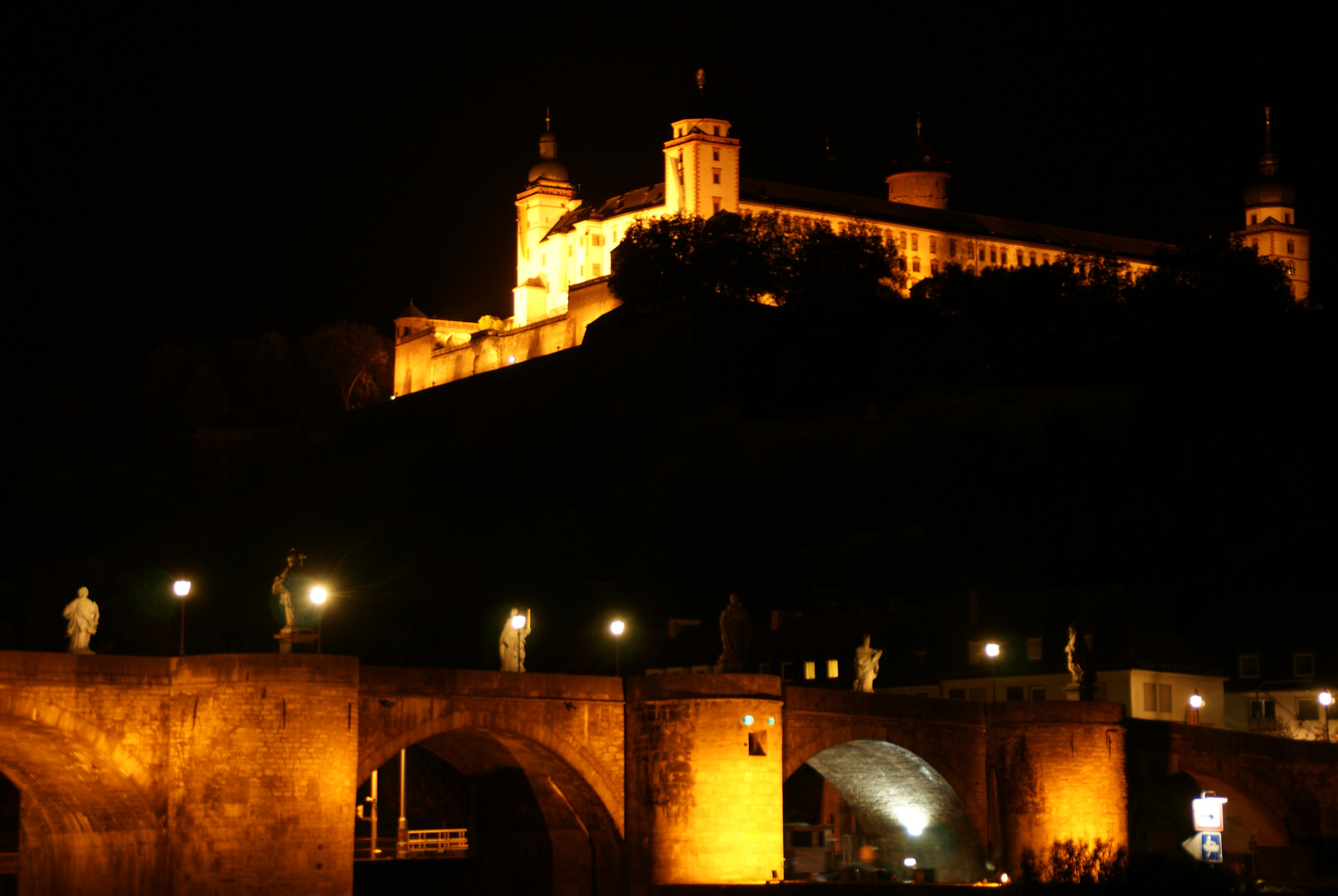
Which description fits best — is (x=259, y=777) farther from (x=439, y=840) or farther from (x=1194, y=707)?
(x=1194, y=707)

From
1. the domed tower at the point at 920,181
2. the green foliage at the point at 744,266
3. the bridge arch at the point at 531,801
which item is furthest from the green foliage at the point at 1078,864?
the domed tower at the point at 920,181

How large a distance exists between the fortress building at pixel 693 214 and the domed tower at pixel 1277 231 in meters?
0.08

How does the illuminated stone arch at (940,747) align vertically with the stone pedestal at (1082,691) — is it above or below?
below

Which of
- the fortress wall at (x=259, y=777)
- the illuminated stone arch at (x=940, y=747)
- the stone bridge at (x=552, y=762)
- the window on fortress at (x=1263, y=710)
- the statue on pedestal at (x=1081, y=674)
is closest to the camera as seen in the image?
the fortress wall at (x=259, y=777)

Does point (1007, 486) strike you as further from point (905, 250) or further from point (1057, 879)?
point (1057, 879)

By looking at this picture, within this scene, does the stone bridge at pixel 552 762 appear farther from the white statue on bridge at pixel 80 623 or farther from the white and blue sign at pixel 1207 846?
the white and blue sign at pixel 1207 846

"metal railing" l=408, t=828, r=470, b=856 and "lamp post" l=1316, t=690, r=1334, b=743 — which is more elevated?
"lamp post" l=1316, t=690, r=1334, b=743

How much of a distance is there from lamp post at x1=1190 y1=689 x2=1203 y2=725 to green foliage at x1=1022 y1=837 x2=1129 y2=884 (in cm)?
1236

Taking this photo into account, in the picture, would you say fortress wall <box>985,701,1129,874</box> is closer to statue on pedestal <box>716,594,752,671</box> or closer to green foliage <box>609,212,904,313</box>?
statue on pedestal <box>716,594,752,671</box>

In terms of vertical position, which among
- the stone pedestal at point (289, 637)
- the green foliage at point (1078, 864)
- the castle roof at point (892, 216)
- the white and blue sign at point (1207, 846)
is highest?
the castle roof at point (892, 216)

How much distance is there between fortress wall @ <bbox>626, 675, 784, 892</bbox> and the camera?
37219 mm

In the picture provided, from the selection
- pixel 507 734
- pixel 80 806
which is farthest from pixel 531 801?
pixel 80 806

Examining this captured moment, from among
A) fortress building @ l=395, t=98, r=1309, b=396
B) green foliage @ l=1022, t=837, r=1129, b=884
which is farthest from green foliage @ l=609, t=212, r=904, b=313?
green foliage @ l=1022, t=837, r=1129, b=884

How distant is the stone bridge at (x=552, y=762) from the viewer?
104 ft
